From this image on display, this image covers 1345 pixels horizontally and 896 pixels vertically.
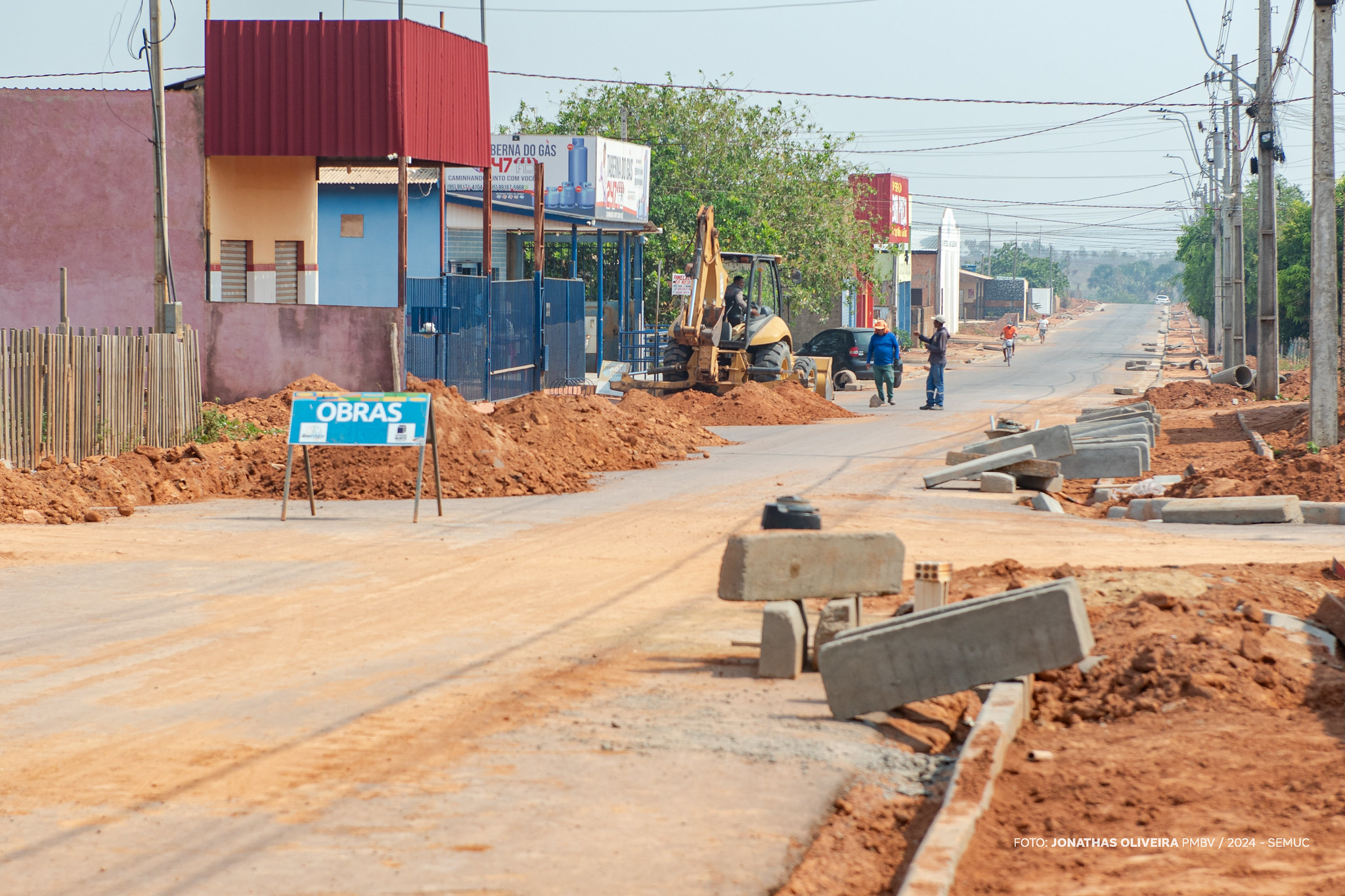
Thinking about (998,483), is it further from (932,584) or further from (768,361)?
(768,361)

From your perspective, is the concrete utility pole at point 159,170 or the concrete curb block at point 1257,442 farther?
the concrete curb block at point 1257,442

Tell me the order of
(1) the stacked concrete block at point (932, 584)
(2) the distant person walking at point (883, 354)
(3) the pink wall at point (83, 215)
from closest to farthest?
(1) the stacked concrete block at point (932, 584) → (3) the pink wall at point (83, 215) → (2) the distant person walking at point (883, 354)

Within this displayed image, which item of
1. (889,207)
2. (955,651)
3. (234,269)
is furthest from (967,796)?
(889,207)

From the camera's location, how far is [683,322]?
29719mm

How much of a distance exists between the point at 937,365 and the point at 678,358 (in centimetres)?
592

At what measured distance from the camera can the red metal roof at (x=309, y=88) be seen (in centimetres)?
2228

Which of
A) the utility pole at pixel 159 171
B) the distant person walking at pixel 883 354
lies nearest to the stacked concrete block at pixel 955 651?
the utility pole at pixel 159 171

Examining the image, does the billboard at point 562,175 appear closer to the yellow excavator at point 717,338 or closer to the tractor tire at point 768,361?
the yellow excavator at point 717,338

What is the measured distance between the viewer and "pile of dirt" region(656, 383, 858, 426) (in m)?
27.5

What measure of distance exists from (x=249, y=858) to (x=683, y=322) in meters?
25.1

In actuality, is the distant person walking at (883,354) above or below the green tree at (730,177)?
below

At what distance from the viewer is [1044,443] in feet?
59.2

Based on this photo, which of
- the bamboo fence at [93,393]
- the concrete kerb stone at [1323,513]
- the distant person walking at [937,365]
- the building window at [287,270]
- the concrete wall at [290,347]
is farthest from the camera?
the distant person walking at [937,365]

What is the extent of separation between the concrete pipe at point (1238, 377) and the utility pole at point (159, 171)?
86.7 ft
